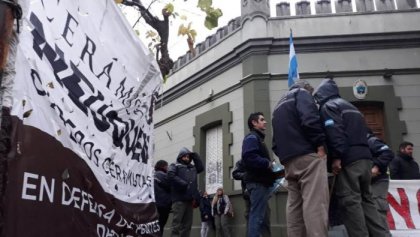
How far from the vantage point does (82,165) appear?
2092 mm

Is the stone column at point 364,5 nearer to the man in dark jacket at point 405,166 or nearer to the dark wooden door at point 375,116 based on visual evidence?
the dark wooden door at point 375,116

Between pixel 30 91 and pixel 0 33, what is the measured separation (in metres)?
0.35

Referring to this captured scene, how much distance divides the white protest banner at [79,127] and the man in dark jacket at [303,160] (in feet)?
5.31

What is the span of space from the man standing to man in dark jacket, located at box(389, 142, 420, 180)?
2845mm

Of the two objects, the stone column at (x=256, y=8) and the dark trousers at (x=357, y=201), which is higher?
the stone column at (x=256, y=8)

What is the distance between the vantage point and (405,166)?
6918 mm

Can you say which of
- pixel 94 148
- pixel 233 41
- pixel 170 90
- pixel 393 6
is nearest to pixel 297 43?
pixel 233 41

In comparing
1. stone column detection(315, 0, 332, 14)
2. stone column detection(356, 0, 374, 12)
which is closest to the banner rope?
stone column detection(315, 0, 332, 14)

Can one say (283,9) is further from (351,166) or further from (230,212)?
(351,166)

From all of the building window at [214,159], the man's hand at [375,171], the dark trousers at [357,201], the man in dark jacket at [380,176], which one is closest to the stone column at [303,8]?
the building window at [214,159]

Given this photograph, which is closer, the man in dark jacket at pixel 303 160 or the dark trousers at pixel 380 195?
the man in dark jacket at pixel 303 160

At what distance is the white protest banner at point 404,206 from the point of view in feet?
19.8

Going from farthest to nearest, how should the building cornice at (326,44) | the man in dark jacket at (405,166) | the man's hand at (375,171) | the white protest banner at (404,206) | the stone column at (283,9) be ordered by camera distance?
the stone column at (283,9)
the building cornice at (326,44)
the man in dark jacket at (405,166)
the white protest banner at (404,206)
the man's hand at (375,171)

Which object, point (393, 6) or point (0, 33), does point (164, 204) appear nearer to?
point (0, 33)
